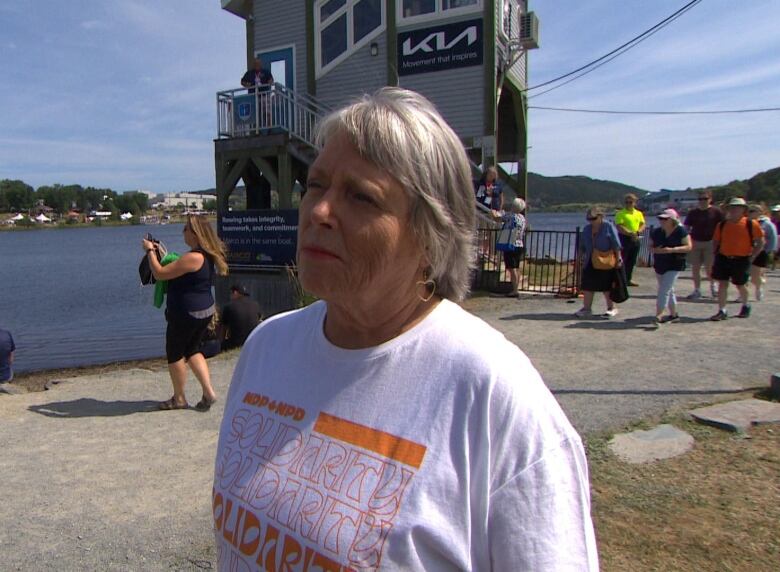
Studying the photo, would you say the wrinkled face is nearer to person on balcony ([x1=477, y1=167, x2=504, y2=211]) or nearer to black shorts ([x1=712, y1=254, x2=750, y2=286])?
black shorts ([x1=712, y1=254, x2=750, y2=286])

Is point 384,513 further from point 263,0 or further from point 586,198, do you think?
point 586,198

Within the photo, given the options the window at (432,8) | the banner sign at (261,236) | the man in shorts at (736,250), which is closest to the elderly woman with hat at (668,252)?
the man in shorts at (736,250)

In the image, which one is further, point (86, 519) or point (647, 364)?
point (647, 364)

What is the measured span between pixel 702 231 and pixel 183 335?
948 centimetres

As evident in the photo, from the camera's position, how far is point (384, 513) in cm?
116

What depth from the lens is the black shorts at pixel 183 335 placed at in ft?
17.7

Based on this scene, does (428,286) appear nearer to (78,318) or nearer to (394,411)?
(394,411)

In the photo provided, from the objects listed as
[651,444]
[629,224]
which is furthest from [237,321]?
[629,224]

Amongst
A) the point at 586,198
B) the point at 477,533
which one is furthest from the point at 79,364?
the point at 586,198

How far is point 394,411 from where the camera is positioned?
1.25 m

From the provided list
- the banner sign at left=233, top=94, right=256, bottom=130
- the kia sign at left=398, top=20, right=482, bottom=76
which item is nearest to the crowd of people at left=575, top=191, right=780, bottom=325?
the kia sign at left=398, top=20, right=482, bottom=76

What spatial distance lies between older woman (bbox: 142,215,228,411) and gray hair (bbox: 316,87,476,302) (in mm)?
4232

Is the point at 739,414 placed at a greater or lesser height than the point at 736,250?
lesser

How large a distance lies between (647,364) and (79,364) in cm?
1111
